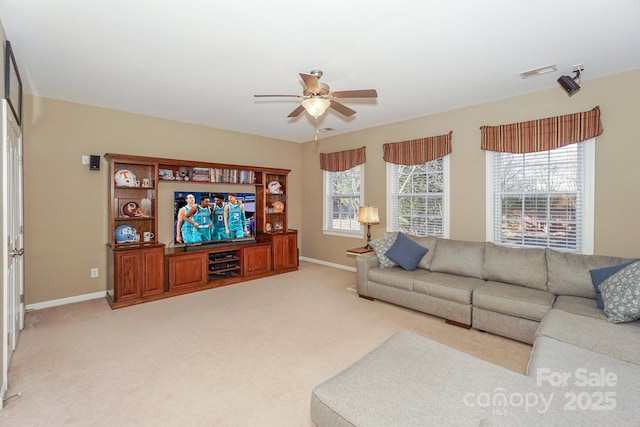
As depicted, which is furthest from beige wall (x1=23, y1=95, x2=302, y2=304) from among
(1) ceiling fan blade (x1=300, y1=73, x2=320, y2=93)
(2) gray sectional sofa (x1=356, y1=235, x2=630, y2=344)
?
(2) gray sectional sofa (x1=356, y1=235, x2=630, y2=344)

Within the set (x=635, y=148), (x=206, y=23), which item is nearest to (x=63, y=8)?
(x=206, y=23)

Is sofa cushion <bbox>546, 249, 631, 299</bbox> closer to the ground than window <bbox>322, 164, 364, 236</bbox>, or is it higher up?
closer to the ground

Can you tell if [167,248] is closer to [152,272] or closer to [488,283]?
[152,272]

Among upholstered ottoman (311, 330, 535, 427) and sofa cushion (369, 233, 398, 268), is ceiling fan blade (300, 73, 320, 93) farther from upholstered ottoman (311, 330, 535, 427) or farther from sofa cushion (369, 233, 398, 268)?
sofa cushion (369, 233, 398, 268)

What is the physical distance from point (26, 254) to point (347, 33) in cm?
466

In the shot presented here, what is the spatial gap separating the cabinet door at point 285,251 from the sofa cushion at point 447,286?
9.07 ft

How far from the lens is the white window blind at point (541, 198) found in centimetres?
350

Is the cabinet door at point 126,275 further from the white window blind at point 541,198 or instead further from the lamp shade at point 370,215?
the white window blind at point 541,198

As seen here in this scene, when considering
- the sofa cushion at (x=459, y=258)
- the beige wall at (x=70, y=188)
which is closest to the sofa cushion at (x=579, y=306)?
the sofa cushion at (x=459, y=258)

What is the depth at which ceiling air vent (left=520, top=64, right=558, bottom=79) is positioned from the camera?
3.02m

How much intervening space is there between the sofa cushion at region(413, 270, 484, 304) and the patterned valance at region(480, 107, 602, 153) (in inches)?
70.6

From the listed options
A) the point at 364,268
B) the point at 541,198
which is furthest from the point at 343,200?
the point at 541,198

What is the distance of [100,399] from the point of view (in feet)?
6.84

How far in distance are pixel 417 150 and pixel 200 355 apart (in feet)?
13.4
